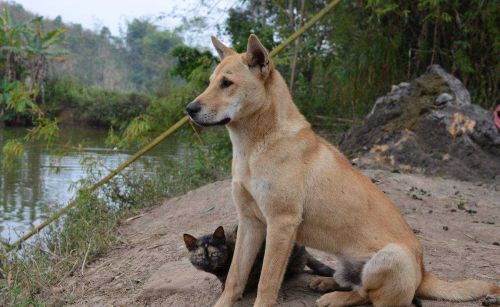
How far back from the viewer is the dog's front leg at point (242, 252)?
13.6 feet

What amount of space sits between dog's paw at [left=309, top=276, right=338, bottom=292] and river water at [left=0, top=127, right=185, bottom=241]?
471 cm

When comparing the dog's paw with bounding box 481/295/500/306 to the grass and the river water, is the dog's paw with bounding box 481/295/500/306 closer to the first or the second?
the grass

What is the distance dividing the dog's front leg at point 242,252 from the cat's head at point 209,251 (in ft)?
0.64

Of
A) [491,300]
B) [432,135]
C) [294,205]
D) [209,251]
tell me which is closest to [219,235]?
[209,251]

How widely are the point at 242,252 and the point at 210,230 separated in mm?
2505

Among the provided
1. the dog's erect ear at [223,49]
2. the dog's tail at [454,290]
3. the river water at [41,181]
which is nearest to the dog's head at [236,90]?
the dog's erect ear at [223,49]

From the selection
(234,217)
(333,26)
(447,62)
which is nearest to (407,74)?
(447,62)

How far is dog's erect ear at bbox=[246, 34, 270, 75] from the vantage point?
3.92 metres

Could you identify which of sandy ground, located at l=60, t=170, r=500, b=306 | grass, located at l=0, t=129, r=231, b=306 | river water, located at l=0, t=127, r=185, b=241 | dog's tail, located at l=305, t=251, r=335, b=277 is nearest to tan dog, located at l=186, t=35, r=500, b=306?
sandy ground, located at l=60, t=170, r=500, b=306

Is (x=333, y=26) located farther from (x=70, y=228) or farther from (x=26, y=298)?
(x=26, y=298)

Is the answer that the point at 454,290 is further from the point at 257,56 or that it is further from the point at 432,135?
the point at 432,135

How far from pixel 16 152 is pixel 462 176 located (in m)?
6.41

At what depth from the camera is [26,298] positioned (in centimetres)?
530

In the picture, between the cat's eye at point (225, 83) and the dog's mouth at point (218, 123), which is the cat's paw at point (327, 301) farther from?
the cat's eye at point (225, 83)
